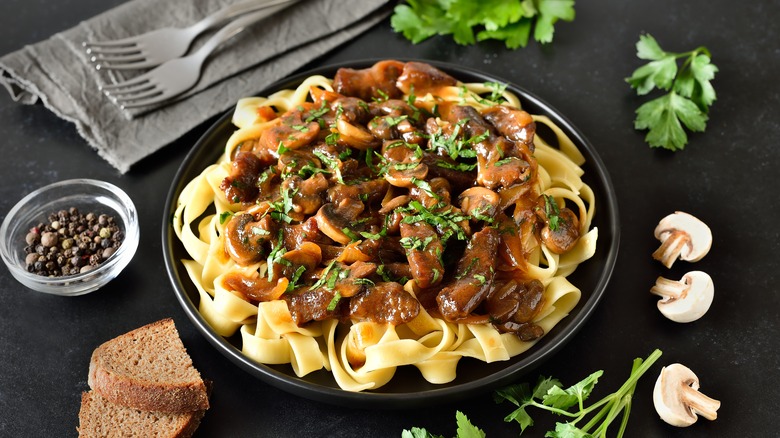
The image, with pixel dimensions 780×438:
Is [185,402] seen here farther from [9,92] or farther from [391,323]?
[9,92]

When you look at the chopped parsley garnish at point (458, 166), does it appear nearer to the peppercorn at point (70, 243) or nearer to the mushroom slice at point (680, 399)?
the mushroom slice at point (680, 399)

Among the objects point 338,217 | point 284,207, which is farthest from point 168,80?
point 338,217

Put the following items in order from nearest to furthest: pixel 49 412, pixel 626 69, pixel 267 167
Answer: pixel 49 412
pixel 267 167
pixel 626 69

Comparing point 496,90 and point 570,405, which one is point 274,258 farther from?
point 496,90

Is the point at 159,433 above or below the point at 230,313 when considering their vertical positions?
below

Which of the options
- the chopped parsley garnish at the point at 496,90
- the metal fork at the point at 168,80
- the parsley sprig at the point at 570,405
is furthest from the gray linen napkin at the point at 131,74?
the parsley sprig at the point at 570,405

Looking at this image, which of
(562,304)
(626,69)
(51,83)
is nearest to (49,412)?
(51,83)

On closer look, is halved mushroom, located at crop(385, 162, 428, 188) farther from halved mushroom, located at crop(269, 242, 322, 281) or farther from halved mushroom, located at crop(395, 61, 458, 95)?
halved mushroom, located at crop(395, 61, 458, 95)
